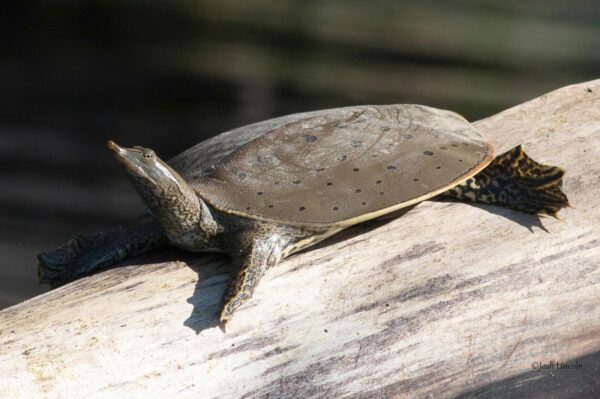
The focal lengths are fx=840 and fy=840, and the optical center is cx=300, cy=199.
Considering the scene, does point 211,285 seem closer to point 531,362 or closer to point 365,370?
point 365,370

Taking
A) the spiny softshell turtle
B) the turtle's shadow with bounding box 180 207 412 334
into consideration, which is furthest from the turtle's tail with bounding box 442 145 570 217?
the turtle's shadow with bounding box 180 207 412 334

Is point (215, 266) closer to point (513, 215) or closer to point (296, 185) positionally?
point (296, 185)

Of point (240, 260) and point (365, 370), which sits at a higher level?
point (240, 260)

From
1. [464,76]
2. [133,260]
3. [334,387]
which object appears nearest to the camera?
[334,387]

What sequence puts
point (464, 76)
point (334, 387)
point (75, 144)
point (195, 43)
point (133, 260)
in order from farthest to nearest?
point (195, 43), point (464, 76), point (75, 144), point (133, 260), point (334, 387)

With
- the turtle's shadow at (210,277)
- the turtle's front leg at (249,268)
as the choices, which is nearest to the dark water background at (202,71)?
the turtle's shadow at (210,277)

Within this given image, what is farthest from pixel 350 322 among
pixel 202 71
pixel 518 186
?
pixel 202 71

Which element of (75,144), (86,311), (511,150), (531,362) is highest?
(511,150)

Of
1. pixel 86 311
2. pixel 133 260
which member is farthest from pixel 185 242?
pixel 86 311

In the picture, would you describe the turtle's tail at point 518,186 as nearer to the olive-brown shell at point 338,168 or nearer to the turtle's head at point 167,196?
the olive-brown shell at point 338,168
